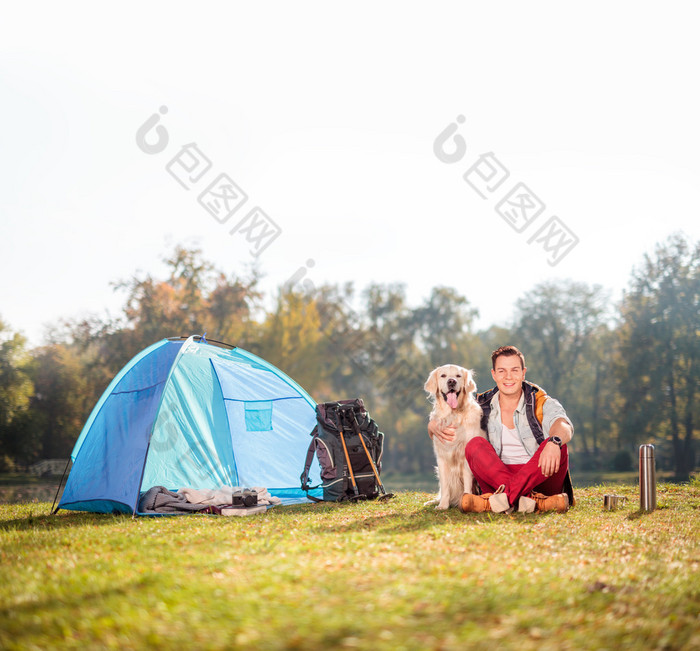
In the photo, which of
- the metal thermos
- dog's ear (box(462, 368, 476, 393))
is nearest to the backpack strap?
dog's ear (box(462, 368, 476, 393))

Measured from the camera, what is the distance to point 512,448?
5.82 m

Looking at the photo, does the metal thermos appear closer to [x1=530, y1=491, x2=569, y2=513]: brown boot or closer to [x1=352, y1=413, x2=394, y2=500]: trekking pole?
[x1=530, y1=491, x2=569, y2=513]: brown boot

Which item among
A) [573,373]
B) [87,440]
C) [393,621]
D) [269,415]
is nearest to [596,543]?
[393,621]

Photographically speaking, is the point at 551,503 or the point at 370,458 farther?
the point at 370,458

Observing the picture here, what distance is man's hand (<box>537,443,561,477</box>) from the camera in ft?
17.1

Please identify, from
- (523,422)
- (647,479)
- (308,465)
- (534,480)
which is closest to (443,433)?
(523,422)

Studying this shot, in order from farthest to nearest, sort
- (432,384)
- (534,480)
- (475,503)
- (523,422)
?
(432,384) → (523,422) → (475,503) → (534,480)

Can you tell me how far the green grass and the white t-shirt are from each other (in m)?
0.96

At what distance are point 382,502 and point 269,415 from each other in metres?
1.99

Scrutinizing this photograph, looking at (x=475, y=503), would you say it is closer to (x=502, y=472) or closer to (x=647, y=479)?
(x=502, y=472)

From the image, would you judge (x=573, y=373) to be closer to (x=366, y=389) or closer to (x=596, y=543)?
(x=366, y=389)

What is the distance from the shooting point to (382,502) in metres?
7.12

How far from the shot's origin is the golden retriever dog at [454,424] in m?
5.97

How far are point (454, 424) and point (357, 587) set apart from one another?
3.44 m
